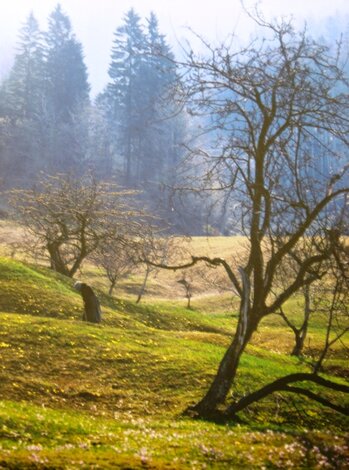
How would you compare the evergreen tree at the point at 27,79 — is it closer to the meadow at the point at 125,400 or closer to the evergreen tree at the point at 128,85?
the evergreen tree at the point at 128,85

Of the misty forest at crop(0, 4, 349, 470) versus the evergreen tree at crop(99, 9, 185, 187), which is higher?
the evergreen tree at crop(99, 9, 185, 187)

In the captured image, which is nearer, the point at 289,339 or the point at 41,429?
the point at 41,429

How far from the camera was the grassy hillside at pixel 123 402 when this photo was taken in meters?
11.5

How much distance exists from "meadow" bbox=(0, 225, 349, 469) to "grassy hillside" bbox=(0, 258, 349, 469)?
1.5 inches

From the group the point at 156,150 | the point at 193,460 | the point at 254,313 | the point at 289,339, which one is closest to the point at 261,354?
the point at 289,339

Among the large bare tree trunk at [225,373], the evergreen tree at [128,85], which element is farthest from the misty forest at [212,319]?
the evergreen tree at [128,85]

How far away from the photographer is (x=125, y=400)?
1827 cm

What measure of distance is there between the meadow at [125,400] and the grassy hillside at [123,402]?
0.04 meters

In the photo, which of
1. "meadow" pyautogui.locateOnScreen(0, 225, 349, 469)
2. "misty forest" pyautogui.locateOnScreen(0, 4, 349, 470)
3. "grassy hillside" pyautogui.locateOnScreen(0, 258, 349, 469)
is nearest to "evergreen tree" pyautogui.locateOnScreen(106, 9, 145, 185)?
"misty forest" pyautogui.locateOnScreen(0, 4, 349, 470)

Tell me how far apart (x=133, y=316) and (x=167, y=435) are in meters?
23.2

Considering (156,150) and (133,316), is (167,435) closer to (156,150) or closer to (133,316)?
(133,316)

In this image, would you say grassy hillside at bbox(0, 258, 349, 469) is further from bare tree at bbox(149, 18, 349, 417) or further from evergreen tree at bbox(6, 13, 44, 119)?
evergreen tree at bbox(6, 13, 44, 119)

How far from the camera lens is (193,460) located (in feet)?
36.9

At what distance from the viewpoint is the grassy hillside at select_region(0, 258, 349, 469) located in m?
11.5
